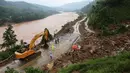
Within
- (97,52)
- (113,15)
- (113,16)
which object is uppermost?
(113,15)

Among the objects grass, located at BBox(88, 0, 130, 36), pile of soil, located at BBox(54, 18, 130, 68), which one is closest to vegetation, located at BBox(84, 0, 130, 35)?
grass, located at BBox(88, 0, 130, 36)

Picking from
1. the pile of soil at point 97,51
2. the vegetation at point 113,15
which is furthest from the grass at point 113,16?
the pile of soil at point 97,51

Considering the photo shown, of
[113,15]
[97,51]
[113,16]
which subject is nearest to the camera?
[97,51]

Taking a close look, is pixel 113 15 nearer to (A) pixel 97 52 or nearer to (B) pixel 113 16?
(B) pixel 113 16

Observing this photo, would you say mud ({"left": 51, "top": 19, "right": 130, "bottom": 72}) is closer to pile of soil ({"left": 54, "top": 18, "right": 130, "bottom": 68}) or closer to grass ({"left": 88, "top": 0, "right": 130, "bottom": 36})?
pile of soil ({"left": 54, "top": 18, "right": 130, "bottom": 68})

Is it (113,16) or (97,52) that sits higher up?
(113,16)

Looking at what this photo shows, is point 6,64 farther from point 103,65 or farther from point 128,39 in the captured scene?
point 128,39

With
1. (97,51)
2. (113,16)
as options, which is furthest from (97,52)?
(113,16)

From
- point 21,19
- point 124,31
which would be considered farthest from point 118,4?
point 21,19

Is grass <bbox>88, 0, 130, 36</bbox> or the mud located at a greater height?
grass <bbox>88, 0, 130, 36</bbox>

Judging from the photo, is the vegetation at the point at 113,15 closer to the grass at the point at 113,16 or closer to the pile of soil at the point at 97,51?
the grass at the point at 113,16

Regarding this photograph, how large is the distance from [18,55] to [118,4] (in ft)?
89.2

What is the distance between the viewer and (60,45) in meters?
26.0

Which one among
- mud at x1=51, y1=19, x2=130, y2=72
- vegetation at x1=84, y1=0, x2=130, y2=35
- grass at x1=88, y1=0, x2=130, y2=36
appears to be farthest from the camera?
grass at x1=88, y1=0, x2=130, y2=36
